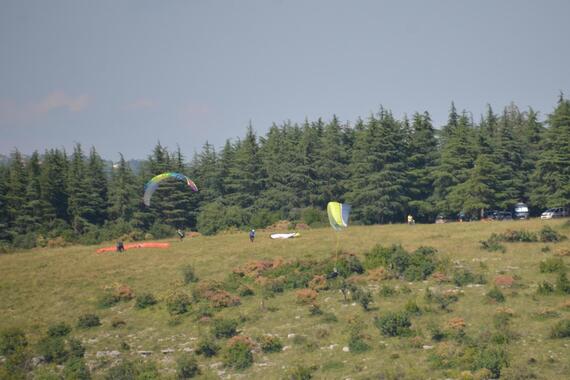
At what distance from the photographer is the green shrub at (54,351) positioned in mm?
38312

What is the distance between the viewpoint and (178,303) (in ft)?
144

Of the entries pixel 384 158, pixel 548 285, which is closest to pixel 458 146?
pixel 384 158

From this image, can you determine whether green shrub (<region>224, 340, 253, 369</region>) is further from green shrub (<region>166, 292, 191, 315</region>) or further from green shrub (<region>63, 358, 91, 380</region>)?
green shrub (<region>166, 292, 191, 315</region>)

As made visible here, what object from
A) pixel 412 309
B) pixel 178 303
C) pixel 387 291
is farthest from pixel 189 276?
pixel 412 309

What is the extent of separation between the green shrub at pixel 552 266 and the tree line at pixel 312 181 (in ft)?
95.5

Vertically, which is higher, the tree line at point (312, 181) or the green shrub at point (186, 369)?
the tree line at point (312, 181)

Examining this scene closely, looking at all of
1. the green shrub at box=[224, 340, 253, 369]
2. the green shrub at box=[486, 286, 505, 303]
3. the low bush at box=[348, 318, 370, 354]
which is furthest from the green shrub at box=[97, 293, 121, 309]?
the green shrub at box=[486, 286, 505, 303]

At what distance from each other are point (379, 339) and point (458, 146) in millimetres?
46250

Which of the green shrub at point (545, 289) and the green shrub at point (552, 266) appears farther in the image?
the green shrub at point (552, 266)

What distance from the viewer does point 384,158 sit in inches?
3135

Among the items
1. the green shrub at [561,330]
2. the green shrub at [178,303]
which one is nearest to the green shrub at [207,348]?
the green shrub at [178,303]

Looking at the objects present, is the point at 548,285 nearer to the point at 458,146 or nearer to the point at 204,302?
the point at 204,302

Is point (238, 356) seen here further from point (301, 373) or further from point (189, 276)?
point (189, 276)

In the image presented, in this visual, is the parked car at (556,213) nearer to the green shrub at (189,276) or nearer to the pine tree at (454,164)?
the pine tree at (454,164)
